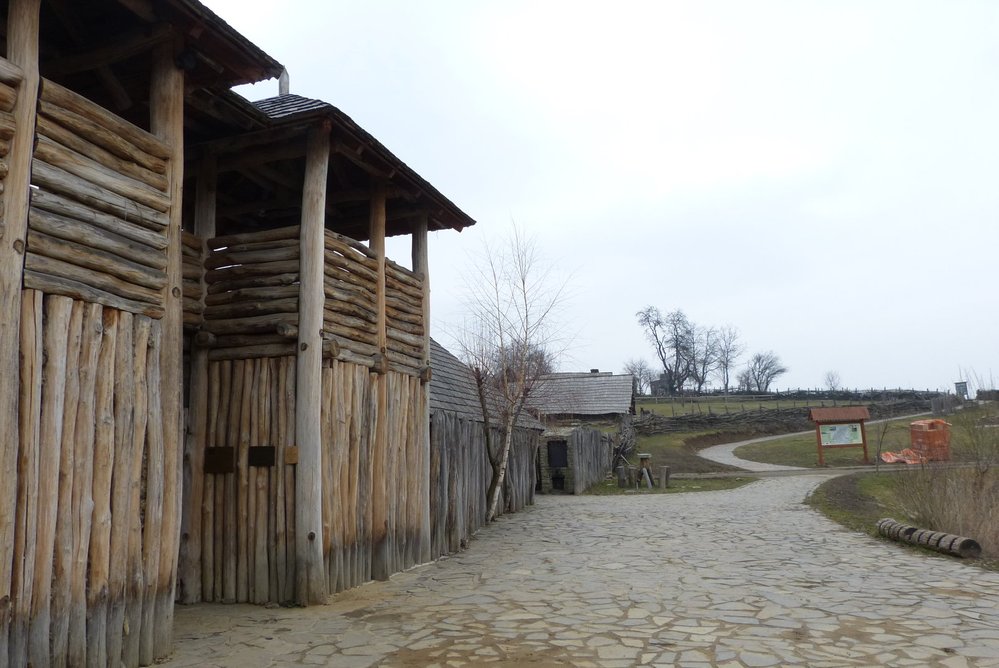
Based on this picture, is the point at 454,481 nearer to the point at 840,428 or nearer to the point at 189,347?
the point at 189,347

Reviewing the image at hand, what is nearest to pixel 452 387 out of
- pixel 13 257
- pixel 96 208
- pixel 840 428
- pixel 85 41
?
pixel 85 41

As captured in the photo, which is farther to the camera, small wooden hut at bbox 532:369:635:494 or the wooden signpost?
the wooden signpost

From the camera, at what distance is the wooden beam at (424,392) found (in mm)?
9688

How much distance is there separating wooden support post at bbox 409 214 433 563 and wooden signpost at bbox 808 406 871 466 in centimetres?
2124

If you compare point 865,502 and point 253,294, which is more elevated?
point 253,294

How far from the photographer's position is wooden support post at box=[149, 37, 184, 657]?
18.0 feet

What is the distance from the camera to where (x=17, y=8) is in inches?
189

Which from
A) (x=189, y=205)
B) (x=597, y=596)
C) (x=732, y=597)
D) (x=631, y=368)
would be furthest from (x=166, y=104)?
(x=631, y=368)

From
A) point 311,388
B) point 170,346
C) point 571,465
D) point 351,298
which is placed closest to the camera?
point 170,346

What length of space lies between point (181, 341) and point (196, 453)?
211 centimetres

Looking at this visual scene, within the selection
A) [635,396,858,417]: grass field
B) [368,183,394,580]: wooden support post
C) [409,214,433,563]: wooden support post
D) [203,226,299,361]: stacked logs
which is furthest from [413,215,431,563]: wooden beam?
[635,396,858,417]: grass field

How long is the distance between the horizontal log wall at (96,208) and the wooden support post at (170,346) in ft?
0.32

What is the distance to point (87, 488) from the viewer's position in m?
4.87

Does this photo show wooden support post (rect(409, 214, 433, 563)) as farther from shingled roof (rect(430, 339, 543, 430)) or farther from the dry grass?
the dry grass
